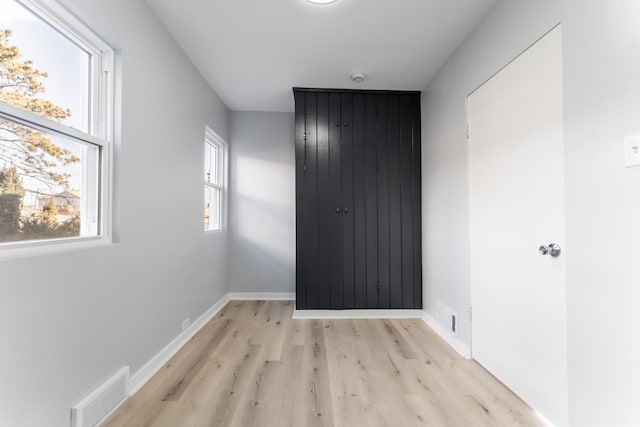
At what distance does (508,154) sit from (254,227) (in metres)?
2.97

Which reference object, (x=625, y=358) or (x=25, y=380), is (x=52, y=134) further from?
(x=625, y=358)

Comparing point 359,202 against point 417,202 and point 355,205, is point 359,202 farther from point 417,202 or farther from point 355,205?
point 417,202

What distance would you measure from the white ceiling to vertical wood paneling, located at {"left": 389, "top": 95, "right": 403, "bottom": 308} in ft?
1.04

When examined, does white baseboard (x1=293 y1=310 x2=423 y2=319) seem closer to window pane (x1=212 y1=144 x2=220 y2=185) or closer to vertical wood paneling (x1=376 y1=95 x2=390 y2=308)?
vertical wood paneling (x1=376 y1=95 x2=390 y2=308)

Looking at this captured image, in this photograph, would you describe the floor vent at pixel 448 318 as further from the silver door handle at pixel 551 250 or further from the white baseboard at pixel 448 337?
the silver door handle at pixel 551 250

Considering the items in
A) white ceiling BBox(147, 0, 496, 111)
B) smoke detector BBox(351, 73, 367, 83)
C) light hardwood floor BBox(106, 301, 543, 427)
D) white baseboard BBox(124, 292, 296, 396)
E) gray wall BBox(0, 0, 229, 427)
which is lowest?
light hardwood floor BBox(106, 301, 543, 427)

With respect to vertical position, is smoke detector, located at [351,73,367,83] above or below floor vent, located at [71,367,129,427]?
above

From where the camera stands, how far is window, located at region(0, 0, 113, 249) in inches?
45.6

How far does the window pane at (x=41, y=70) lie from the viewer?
116 cm

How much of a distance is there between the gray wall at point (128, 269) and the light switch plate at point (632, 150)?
233 cm

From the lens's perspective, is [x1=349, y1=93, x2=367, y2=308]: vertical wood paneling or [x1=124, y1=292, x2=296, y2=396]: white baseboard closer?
[x1=124, y1=292, x2=296, y2=396]: white baseboard

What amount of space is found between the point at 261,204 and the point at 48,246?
269 centimetres

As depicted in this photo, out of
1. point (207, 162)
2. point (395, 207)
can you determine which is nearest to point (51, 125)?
point (207, 162)

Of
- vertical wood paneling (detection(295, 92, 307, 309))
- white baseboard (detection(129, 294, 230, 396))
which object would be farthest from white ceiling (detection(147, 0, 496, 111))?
white baseboard (detection(129, 294, 230, 396))
